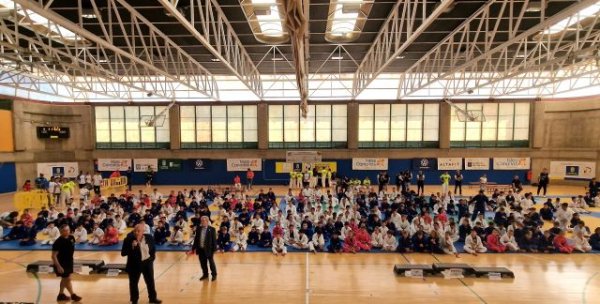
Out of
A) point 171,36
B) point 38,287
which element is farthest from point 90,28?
point 38,287

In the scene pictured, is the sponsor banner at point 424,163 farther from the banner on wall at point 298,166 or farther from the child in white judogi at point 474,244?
the child in white judogi at point 474,244

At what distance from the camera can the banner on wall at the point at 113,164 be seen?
28641 millimetres

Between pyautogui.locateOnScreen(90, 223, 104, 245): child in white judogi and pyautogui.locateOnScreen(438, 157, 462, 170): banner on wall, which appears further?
pyautogui.locateOnScreen(438, 157, 462, 170): banner on wall

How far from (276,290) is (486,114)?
1043 inches

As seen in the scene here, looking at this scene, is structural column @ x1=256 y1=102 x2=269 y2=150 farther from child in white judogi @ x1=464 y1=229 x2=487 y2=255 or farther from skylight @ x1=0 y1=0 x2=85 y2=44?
child in white judogi @ x1=464 y1=229 x2=487 y2=255

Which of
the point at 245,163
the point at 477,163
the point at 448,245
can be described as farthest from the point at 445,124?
the point at 448,245

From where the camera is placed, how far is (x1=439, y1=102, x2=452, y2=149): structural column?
28.0 m

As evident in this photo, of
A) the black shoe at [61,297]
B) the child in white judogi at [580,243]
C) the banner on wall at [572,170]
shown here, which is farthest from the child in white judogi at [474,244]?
the banner on wall at [572,170]

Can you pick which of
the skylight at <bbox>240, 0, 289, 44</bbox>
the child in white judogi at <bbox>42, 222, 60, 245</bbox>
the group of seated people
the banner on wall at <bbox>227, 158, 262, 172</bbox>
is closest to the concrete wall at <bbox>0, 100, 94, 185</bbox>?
the banner on wall at <bbox>227, 158, 262, 172</bbox>

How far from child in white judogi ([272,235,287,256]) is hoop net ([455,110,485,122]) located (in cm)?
2071

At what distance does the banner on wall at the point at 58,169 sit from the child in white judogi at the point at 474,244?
29930mm

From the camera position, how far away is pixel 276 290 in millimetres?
8664

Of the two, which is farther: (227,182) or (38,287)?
(227,182)

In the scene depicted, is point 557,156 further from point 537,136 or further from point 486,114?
point 486,114
